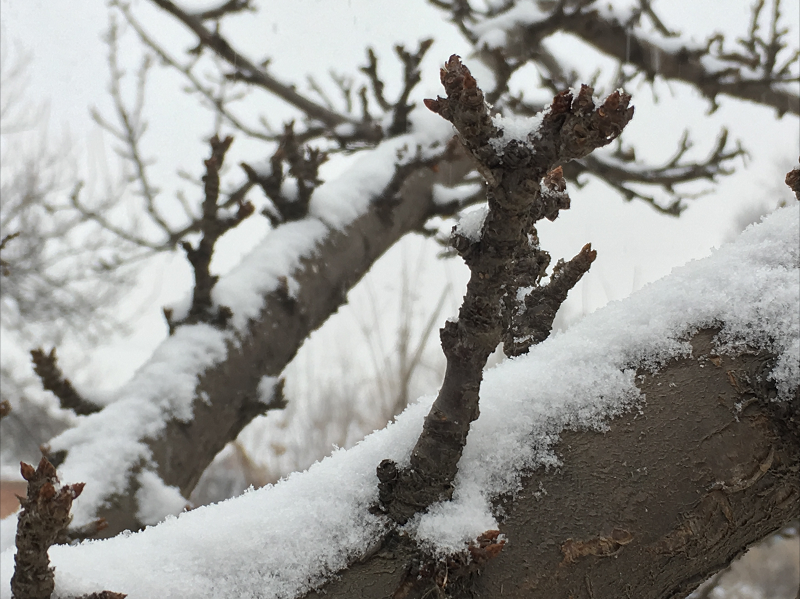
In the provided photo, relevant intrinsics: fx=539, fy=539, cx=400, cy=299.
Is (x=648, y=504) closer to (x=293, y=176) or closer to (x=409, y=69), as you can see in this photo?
(x=293, y=176)

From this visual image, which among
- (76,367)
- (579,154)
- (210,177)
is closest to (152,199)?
(210,177)

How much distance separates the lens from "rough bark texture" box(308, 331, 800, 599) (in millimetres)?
532

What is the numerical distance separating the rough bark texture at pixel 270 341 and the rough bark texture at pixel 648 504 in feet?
3.54

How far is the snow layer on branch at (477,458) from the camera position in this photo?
56 cm

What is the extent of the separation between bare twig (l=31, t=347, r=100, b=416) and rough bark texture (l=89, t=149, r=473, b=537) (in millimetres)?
367

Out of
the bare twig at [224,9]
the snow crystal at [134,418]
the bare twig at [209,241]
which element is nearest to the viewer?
the snow crystal at [134,418]

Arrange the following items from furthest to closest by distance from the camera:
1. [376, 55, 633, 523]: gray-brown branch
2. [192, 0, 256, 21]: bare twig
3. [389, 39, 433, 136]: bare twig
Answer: [192, 0, 256, 21]: bare twig < [389, 39, 433, 136]: bare twig < [376, 55, 633, 523]: gray-brown branch

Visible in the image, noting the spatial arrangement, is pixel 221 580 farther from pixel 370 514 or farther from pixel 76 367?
pixel 76 367

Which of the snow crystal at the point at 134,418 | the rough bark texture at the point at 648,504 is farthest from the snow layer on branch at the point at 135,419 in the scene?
the rough bark texture at the point at 648,504

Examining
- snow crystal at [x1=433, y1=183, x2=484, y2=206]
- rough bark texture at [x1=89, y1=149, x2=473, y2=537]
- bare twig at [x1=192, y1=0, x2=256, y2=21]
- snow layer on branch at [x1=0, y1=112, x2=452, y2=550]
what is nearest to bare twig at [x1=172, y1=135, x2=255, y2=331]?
snow layer on branch at [x1=0, y1=112, x2=452, y2=550]

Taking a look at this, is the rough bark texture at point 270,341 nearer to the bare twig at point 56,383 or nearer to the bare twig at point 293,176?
the bare twig at point 293,176

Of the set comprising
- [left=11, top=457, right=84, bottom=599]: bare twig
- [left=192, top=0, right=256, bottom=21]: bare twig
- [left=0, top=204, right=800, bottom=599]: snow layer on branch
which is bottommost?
[left=0, top=204, right=800, bottom=599]: snow layer on branch

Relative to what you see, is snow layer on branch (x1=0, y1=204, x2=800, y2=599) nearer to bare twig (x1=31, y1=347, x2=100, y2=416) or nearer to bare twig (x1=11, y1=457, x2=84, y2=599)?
bare twig (x1=11, y1=457, x2=84, y2=599)

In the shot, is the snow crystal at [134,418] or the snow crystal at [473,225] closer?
the snow crystal at [473,225]
